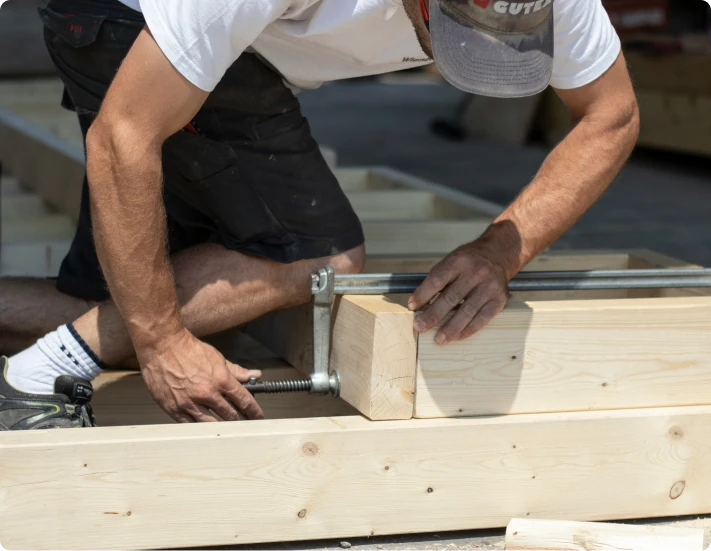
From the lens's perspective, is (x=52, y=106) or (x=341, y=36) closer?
(x=341, y=36)

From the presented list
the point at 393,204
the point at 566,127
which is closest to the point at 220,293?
the point at 393,204

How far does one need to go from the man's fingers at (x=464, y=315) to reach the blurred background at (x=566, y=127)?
2.72 metres

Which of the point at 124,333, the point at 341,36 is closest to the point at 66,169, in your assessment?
the point at 124,333

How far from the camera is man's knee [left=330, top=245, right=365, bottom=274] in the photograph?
7.85 ft

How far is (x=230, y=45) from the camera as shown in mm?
1877

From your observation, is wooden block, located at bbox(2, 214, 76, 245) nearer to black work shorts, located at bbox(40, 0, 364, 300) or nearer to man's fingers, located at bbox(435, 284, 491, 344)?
black work shorts, located at bbox(40, 0, 364, 300)

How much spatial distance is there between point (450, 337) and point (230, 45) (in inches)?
28.2

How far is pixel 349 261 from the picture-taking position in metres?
2.41

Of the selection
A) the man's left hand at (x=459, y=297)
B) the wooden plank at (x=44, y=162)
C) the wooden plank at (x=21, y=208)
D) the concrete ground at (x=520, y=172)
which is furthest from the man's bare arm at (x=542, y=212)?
A: the wooden plank at (x=21, y=208)

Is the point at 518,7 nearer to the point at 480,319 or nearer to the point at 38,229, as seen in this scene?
the point at 480,319

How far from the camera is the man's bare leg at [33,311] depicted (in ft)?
8.49

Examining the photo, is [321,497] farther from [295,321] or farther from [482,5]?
[482,5]

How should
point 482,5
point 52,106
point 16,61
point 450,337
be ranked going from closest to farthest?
point 482,5, point 450,337, point 52,106, point 16,61

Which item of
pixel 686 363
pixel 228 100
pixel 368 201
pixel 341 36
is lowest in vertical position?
pixel 368 201
